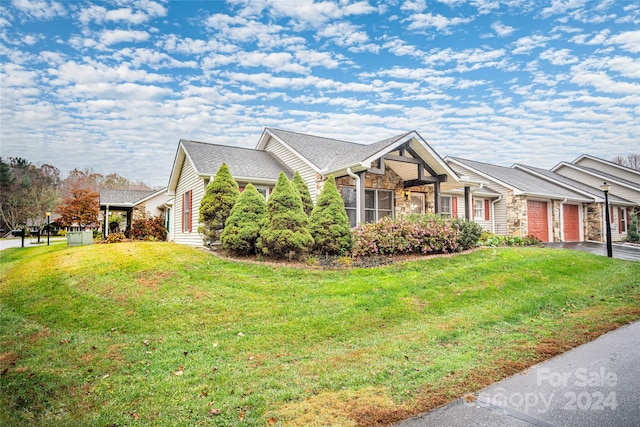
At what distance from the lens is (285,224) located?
978 centimetres

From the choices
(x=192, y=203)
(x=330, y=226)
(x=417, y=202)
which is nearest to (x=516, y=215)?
(x=417, y=202)

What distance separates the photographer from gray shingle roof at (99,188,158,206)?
26141 mm

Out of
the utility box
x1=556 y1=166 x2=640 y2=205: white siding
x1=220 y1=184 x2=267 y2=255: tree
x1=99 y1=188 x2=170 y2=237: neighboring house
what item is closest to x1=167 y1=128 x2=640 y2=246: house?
x1=556 y1=166 x2=640 y2=205: white siding

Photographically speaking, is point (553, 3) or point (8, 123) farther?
point (553, 3)

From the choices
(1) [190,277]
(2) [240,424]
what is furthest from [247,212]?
(2) [240,424]

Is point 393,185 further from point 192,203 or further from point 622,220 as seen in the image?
point 622,220

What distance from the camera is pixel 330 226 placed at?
1030 centimetres

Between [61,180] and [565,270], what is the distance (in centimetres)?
6969

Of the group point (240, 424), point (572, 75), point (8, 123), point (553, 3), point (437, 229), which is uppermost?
point (553, 3)

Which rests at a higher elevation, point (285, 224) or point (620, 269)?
point (285, 224)

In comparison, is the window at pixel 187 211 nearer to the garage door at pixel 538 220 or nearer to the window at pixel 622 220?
the garage door at pixel 538 220

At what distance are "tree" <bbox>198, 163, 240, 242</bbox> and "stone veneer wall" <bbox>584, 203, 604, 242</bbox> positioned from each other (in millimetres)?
24115

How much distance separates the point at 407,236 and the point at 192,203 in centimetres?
956

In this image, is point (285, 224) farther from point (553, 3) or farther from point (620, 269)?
point (620, 269)
